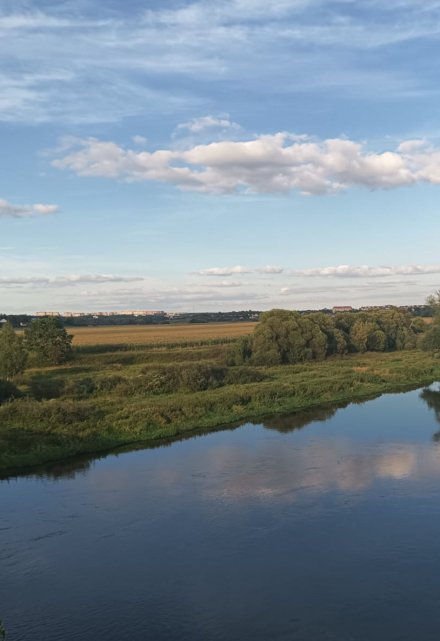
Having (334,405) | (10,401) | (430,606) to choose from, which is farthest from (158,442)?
(430,606)

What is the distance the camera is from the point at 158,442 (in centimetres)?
2544

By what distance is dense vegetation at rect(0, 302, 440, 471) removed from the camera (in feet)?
80.2

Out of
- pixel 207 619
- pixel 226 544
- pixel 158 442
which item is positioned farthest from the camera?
pixel 158 442

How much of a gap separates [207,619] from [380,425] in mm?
18560

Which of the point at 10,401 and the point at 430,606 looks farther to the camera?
the point at 10,401

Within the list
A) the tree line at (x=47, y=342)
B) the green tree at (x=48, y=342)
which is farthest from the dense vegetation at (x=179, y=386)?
the green tree at (x=48, y=342)

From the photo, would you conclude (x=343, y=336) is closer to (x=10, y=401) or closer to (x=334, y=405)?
(x=334, y=405)

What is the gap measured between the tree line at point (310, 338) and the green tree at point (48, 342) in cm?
1339

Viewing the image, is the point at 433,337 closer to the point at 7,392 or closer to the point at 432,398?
the point at 432,398

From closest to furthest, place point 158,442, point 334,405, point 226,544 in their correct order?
point 226,544 → point 158,442 → point 334,405

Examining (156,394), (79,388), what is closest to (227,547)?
(156,394)

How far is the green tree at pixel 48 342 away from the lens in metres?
48.2

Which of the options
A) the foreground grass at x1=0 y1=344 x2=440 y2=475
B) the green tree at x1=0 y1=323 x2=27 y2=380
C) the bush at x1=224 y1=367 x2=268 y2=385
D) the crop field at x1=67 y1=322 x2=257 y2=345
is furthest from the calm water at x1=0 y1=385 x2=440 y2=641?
the crop field at x1=67 y1=322 x2=257 y2=345

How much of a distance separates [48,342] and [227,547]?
3658cm
